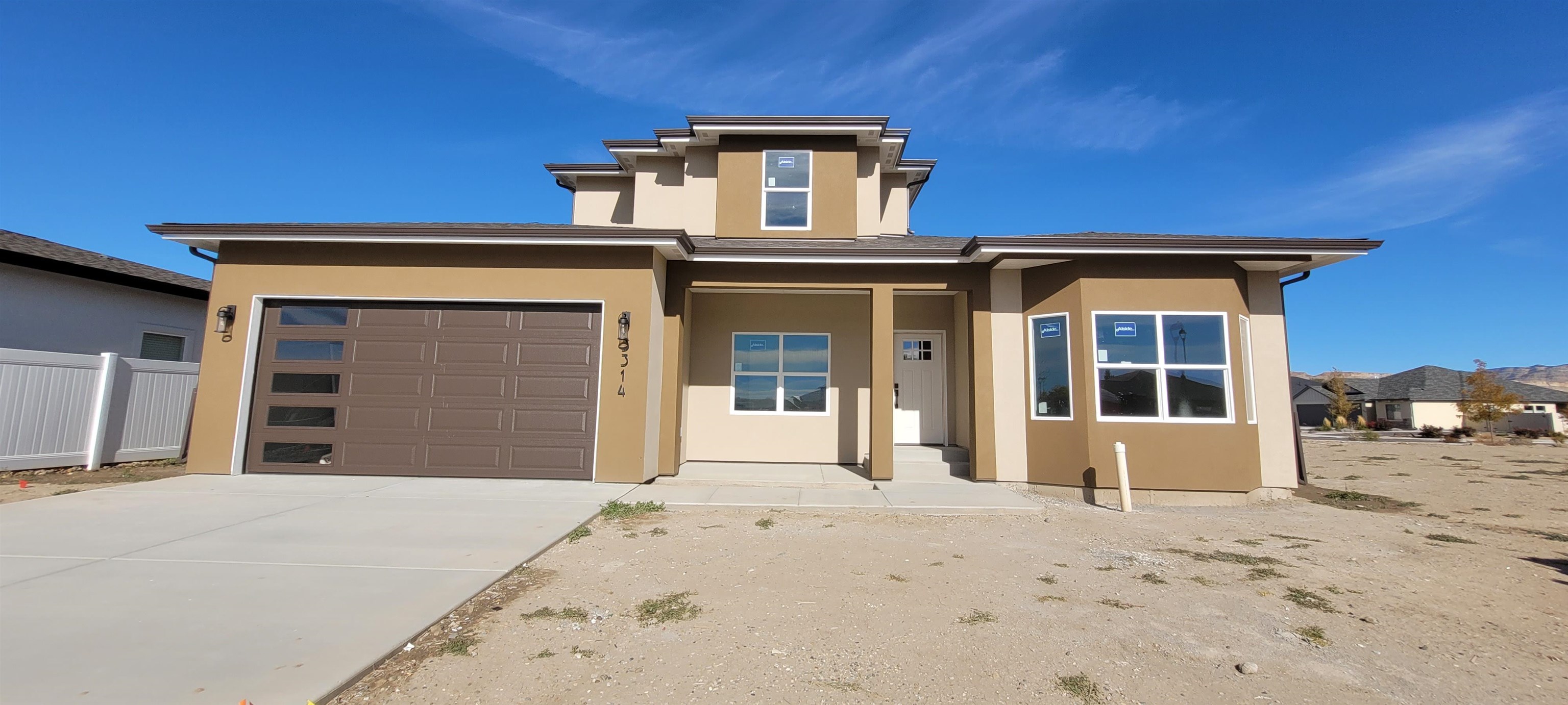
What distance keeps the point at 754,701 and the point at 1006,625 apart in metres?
1.79

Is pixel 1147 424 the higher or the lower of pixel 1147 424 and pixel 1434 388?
the lower

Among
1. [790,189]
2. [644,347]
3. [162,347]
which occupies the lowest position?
[644,347]

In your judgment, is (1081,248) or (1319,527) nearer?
(1319,527)

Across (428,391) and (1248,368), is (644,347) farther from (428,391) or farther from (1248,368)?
(1248,368)

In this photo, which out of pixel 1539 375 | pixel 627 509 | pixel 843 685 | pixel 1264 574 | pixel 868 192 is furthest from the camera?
pixel 1539 375

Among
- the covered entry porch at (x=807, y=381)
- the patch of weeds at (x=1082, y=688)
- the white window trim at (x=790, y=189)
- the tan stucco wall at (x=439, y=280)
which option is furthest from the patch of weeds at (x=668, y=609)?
the white window trim at (x=790, y=189)

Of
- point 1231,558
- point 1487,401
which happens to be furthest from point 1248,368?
point 1487,401

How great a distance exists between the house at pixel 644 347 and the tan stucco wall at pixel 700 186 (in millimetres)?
2575

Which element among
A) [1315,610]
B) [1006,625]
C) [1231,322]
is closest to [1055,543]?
[1315,610]

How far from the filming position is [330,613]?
11.6 feet

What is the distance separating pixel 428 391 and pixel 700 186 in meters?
5.86

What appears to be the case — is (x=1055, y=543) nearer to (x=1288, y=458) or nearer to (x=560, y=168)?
(x=1288, y=458)

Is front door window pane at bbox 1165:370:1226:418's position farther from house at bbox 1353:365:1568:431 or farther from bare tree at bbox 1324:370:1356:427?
house at bbox 1353:365:1568:431

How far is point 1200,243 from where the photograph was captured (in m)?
7.82
